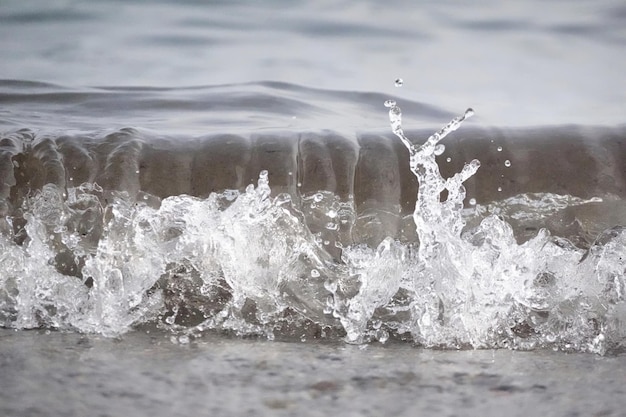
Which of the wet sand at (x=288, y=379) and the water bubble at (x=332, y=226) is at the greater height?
the water bubble at (x=332, y=226)

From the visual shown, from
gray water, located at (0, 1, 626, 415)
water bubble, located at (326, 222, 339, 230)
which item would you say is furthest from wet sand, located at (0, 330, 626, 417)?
water bubble, located at (326, 222, 339, 230)

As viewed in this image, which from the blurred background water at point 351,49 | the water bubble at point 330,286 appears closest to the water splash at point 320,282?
the water bubble at point 330,286

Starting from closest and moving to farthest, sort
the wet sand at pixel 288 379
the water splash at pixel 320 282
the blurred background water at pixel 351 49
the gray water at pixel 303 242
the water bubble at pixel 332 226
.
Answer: the wet sand at pixel 288 379 < the gray water at pixel 303 242 < the water splash at pixel 320 282 < the water bubble at pixel 332 226 < the blurred background water at pixel 351 49

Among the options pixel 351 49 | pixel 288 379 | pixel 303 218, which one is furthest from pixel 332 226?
pixel 351 49

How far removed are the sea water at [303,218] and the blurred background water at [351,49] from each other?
0.37 ft

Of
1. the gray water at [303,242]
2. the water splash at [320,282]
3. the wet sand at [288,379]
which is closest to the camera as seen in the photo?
the wet sand at [288,379]

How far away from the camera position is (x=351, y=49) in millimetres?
3742

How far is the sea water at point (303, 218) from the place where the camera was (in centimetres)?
142

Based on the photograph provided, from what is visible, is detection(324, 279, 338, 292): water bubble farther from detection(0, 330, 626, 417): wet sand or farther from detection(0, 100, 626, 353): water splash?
detection(0, 330, 626, 417): wet sand

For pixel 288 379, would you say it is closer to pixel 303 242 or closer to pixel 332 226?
pixel 303 242

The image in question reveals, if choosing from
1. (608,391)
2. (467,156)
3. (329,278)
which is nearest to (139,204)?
(329,278)

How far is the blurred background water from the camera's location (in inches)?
126

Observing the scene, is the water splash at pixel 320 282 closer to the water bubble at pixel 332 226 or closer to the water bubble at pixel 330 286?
the water bubble at pixel 330 286

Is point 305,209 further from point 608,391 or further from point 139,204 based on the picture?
point 608,391
